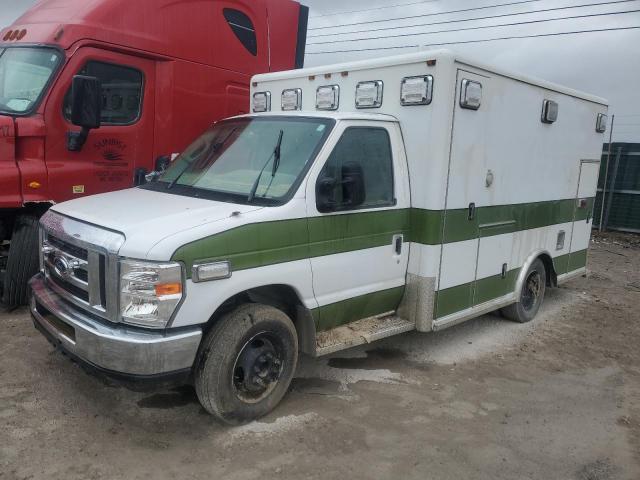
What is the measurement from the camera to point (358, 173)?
431cm

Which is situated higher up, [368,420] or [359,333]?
[359,333]

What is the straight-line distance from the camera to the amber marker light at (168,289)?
3.35 metres

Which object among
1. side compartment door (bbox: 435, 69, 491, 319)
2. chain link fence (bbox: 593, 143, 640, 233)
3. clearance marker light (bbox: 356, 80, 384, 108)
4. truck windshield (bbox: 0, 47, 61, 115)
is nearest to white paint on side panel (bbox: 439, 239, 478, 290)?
side compartment door (bbox: 435, 69, 491, 319)

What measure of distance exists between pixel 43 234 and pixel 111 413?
1.44 metres

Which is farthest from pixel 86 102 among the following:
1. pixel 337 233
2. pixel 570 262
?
pixel 570 262

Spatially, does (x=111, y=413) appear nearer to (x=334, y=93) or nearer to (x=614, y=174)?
(x=334, y=93)

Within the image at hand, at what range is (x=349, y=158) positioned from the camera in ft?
14.5

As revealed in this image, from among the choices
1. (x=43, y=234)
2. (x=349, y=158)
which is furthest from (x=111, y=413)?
(x=349, y=158)

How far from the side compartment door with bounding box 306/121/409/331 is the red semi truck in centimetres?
277

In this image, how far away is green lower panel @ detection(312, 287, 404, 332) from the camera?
4352 millimetres

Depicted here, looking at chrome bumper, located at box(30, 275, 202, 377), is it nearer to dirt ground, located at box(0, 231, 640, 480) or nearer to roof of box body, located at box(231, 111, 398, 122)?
dirt ground, located at box(0, 231, 640, 480)

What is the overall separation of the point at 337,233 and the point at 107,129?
10.8 ft

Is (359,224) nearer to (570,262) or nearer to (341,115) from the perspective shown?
(341,115)

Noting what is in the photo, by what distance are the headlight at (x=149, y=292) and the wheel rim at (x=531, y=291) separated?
15.1 feet
